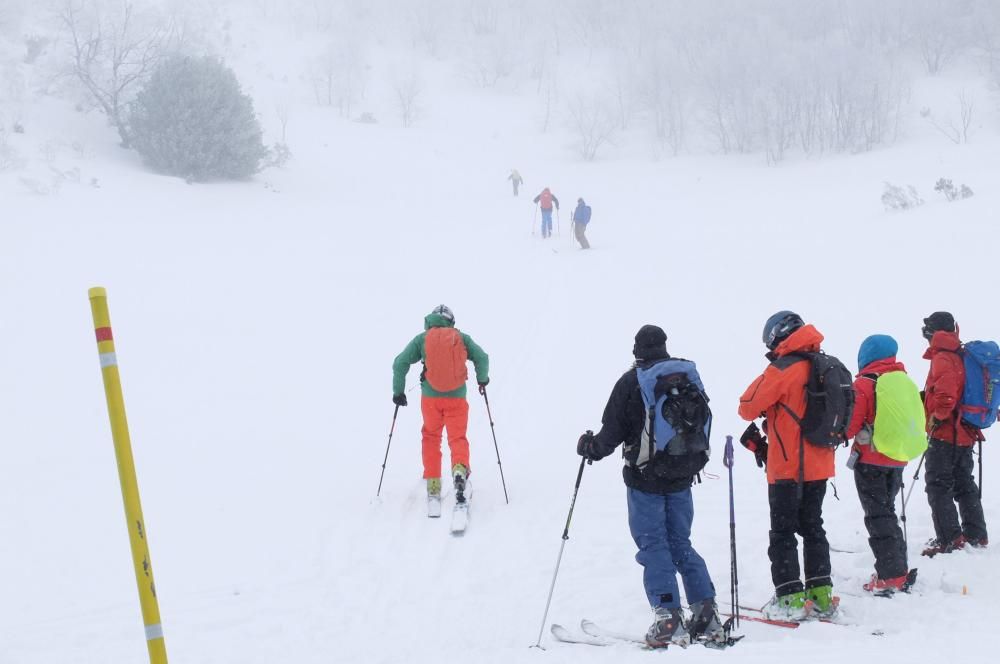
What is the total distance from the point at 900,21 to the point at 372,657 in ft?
168

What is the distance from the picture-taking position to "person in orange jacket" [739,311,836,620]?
4590 millimetres

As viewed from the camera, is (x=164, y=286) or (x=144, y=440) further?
(x=164, y=286)

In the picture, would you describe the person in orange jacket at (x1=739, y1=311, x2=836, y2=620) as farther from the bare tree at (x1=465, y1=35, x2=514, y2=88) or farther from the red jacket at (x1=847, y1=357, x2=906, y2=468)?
the bare tree at (x1=465, y1=35, x2=514, y2=88)

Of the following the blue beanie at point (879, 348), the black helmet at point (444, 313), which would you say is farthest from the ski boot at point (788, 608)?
the black helmet at point (444, 313)

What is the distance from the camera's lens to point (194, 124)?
866 inches

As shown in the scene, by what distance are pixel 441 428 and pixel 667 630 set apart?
10.7ft

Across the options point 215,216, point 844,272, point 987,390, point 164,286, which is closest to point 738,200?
point 844,272

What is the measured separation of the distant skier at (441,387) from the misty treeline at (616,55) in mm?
19195

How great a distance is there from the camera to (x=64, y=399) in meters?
9.13

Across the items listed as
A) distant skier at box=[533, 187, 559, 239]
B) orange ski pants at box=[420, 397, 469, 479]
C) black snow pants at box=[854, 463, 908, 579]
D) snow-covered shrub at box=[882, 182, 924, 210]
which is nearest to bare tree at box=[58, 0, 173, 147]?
distant skier at box=[533, 187, 559, 239]

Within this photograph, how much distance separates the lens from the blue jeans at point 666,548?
178 inches

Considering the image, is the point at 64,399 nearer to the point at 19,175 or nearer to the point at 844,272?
the point at 19,175

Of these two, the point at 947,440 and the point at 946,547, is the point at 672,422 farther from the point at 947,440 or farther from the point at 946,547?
the point at 946,547

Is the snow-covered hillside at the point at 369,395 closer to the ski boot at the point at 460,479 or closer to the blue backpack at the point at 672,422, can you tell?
the ski boot at the point at 460,479
